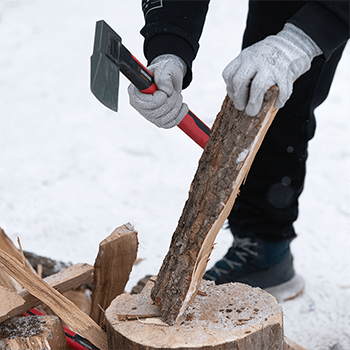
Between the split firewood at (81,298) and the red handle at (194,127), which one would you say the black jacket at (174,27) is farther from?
the split firewood at (81,298)

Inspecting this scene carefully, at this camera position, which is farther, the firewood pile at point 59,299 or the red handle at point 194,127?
the red handle at point 194,127

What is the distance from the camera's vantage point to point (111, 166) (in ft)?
11.9

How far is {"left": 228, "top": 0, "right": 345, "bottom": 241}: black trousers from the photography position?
2.03m

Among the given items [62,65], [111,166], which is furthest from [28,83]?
[111,166]

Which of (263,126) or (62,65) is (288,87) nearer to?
(263,126)

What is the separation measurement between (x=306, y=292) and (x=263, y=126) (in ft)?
5.33

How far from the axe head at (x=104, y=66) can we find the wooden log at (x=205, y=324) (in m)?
0.73

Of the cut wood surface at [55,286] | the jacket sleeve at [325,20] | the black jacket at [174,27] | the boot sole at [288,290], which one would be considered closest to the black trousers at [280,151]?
the boot sole at [288,290]

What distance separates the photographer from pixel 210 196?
3.87ft

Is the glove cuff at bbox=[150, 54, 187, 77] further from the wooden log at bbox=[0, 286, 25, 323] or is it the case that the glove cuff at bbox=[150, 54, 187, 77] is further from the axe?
the wooden log at bbox=[0, 286, 25, 323]

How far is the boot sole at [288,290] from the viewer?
7.54 feet

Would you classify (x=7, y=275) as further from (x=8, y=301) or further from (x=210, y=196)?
(x=210, y=196)

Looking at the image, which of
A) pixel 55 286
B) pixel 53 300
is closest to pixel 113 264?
pixel 55 286

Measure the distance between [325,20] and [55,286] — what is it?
1456 millimetres
